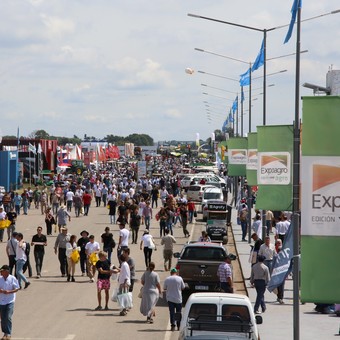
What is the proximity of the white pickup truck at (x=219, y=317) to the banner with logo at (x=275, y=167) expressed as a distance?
6.49m

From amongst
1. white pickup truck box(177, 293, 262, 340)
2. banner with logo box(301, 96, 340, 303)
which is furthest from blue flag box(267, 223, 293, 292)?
banner with logo box(301, 96, 340, 303)

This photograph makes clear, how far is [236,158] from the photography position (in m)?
42.4

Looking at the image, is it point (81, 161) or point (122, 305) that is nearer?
point (122, 305)

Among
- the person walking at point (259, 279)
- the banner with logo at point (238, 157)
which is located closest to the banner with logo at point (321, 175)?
the person walking at point (259, 279)

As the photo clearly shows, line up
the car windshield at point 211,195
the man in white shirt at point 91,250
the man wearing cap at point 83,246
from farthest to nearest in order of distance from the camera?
the car windshield at point 211,195, the man wearing cap at point 83,246, the man in white shirt at point 91,250

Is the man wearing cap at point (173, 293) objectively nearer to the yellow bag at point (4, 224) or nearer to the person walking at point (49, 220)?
the yellow bag at point (4, 224)

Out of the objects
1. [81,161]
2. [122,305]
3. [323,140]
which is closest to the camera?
[323,140]

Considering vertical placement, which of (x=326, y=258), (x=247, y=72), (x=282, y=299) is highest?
(x=247, y=72)

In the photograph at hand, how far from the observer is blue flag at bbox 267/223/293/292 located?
19344 millimetres

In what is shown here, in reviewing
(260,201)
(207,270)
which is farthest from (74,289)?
(260,201)

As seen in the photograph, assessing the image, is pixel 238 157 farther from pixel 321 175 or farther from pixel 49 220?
pixel 321 175

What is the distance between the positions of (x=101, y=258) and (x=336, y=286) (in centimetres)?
1022

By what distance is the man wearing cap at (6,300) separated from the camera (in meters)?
21.1

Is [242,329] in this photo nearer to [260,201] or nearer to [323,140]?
[323,140]
